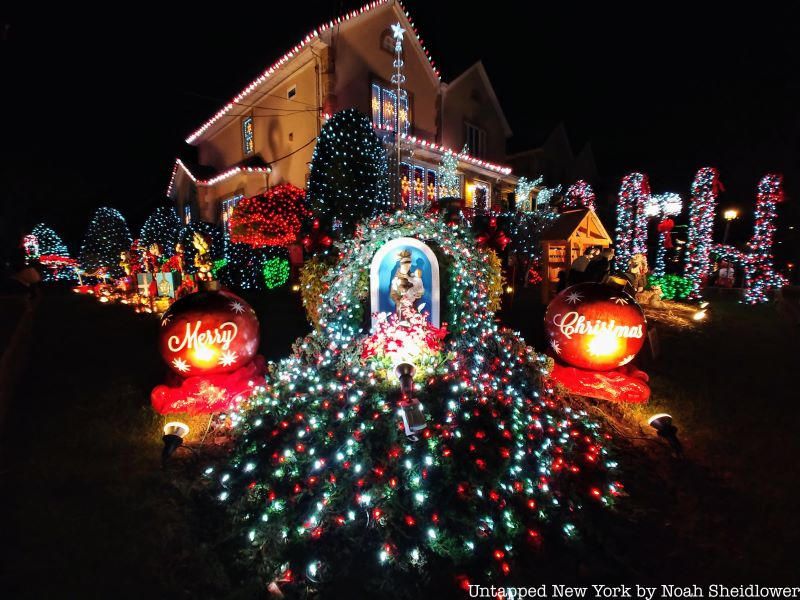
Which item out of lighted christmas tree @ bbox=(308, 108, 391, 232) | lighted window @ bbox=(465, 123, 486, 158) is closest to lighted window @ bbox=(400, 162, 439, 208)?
lighted window @ bbox=(465, 123, 486, 158)

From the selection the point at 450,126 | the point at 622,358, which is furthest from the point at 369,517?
the point at 450,126

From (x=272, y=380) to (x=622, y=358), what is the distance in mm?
4778

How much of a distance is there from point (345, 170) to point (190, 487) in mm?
10212

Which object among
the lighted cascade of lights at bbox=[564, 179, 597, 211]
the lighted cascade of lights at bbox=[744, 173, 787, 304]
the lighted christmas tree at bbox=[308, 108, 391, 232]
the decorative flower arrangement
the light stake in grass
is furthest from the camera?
the lighted cascade of lights at bbox=[564, 179, 597, 211]

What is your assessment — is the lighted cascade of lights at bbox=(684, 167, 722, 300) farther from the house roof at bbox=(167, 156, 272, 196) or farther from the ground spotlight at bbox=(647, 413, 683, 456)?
the house roof at bbox=(167, 156, 272, 196)

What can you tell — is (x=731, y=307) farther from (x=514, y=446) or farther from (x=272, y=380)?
(x=272, y=380)

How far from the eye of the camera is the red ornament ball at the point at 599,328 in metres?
5.64

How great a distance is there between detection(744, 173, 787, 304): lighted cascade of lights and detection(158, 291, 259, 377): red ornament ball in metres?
14.4

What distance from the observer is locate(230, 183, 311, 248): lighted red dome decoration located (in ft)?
46.2

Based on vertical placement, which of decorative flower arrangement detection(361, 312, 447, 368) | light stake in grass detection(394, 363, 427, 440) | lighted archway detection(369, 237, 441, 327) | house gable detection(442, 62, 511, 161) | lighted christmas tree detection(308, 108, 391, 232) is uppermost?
house gable detection(442, 62, 511, 161)

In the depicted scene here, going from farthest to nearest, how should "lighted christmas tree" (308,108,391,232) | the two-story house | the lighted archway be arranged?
the two-story house, "lighted christmas tree" (308,108,391,232), the lighted archway

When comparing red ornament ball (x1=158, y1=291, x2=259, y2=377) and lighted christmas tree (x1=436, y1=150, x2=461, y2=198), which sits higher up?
lighted christmas tree (x1=436, y1=150, x2=461, y2=198)

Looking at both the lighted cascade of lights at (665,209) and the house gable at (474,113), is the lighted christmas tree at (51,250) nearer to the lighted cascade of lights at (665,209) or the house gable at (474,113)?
the house gable at (474,113)

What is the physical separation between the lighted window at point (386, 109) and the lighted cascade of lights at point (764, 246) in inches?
496
